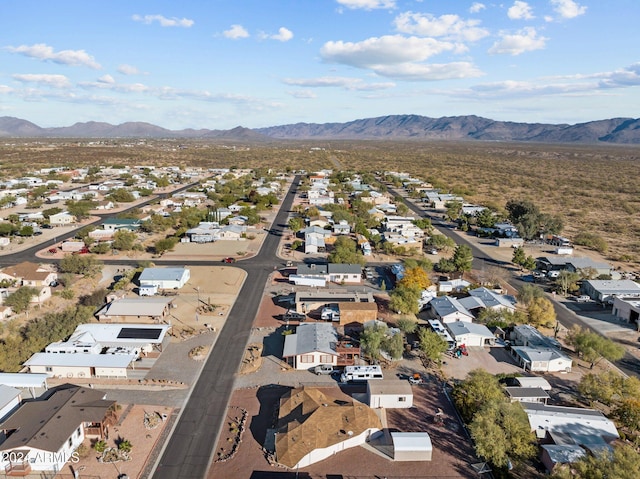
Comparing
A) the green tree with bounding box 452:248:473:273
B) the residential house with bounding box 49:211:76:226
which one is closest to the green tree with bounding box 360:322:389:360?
the green tree with bounding box 452:248:473:273

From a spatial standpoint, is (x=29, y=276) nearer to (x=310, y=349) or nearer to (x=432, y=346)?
(x=310, y=349)

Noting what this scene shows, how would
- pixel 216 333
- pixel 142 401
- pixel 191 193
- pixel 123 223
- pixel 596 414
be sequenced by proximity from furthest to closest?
pixel 191 193, pixel 123 223, pixel 216 333, pixel 142 401, pixel 596 414

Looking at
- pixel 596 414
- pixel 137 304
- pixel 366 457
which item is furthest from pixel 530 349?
pixel 137 304

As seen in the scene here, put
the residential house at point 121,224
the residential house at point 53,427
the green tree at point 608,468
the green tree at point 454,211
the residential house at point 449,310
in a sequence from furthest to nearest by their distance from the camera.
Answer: the green tree at point 454,211
the residential house at point 121,224
the residential house at point 449,310
the residential house at point 53,427
the green tree at point 608,468

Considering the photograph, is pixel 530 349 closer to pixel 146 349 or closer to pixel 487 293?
pixel 487 293

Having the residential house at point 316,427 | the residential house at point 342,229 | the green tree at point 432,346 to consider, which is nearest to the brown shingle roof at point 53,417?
the residential house at point 316,427

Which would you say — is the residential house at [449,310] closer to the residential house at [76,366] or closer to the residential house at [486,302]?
the residential house at [486,302]

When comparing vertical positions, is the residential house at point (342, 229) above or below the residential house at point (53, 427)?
above
